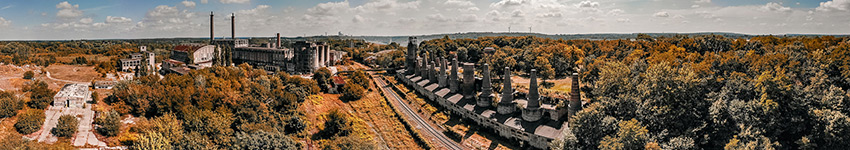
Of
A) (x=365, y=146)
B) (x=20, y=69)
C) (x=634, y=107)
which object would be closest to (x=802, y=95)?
(x=634, y=107)

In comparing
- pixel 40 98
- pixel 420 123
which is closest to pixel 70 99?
pixel 40 98

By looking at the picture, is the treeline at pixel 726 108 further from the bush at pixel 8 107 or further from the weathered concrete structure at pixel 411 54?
the bush at pixel 8 107

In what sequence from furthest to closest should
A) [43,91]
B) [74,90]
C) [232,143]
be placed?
[74,90] → [43,91] → [232,143]

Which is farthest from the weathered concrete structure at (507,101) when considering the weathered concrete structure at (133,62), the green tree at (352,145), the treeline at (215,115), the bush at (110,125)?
the weathered concrete structure at (133,62)

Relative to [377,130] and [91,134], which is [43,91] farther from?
[377,130]

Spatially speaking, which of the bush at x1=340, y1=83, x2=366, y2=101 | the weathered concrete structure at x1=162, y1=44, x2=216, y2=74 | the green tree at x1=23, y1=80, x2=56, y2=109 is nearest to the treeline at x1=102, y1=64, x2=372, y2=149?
the green tree at x1=23, y1=80, x2=56, y2=109

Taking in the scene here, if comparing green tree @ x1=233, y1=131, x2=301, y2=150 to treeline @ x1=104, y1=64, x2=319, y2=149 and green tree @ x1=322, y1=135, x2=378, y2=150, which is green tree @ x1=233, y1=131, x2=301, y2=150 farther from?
green tree @ x1=322, y1=135, x2=378, y2=150

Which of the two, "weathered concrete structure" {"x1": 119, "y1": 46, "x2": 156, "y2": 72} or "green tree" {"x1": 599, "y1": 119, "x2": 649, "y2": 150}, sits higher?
"weathered concrete structure" {"x1": 119, "y1": 46, "x2": 156, "y2": 72}
